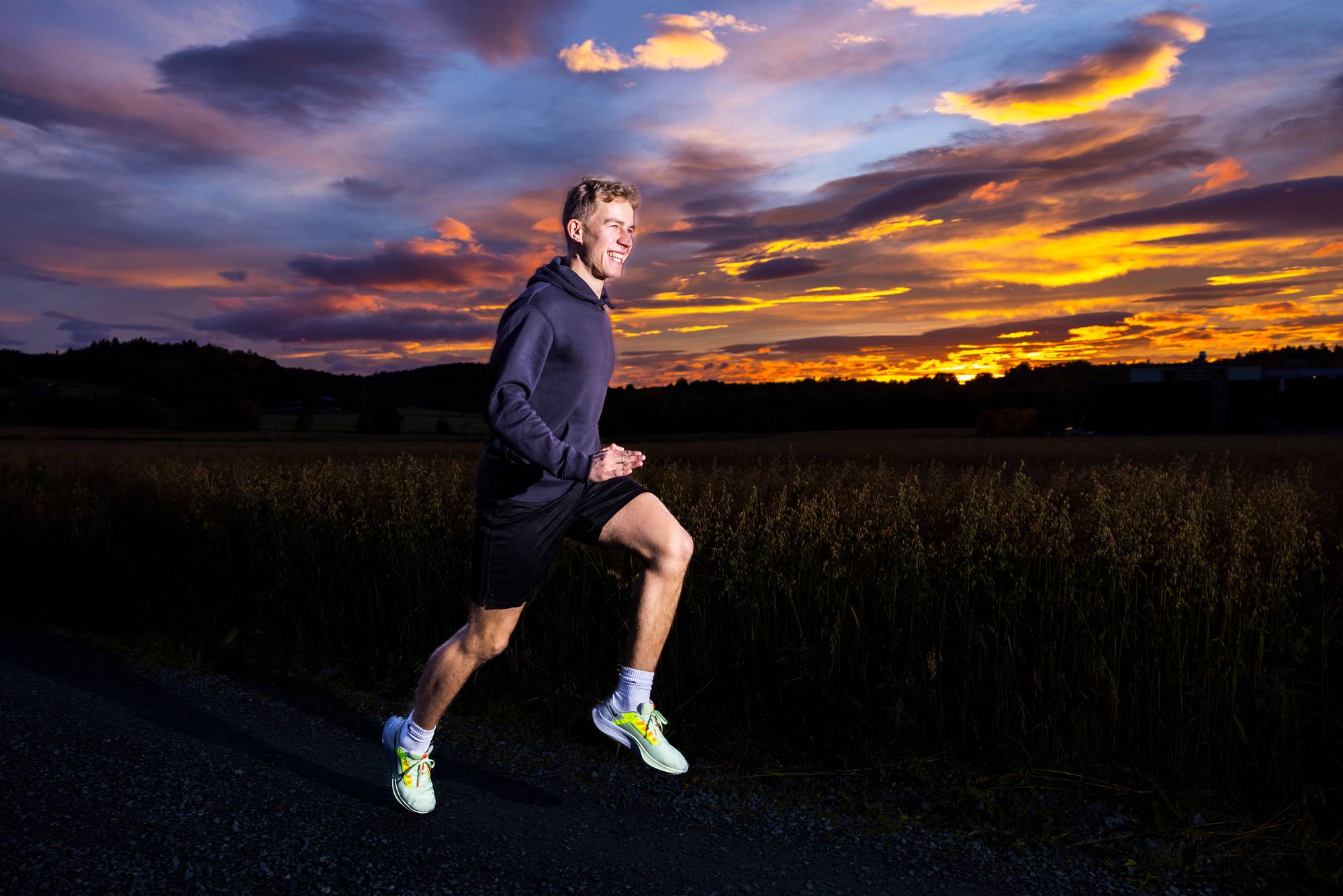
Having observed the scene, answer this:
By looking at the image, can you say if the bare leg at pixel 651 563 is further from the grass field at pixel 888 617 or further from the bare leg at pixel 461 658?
the grass field at pixel 888 617

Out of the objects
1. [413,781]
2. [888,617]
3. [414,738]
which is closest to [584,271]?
[414,738]

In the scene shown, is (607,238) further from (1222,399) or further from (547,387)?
(1222,399)

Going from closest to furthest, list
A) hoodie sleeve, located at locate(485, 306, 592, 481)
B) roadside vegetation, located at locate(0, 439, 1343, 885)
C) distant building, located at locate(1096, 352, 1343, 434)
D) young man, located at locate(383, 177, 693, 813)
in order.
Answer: hoodie sleeve, located at locate(485, 306, 592, 481), young man, located at locate(383, 177, 693, 813), roadside vegetation, located at locate(0, 439, 1343, 885), distant building, located at locate(1096, 352, 1343, 434)

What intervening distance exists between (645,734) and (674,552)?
0.77 m

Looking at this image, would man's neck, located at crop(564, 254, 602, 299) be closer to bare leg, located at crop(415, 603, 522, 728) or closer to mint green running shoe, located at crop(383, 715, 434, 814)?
bare leg, located at crop(415, 603, 522, 728)

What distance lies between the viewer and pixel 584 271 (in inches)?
150

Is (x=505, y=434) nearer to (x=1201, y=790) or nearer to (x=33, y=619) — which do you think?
(x=1201, y=790)

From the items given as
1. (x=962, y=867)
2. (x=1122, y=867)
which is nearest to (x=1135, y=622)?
(x=1122, y=867)

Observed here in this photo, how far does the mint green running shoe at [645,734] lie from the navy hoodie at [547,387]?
3.25ft

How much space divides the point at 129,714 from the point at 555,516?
3072 millimetres

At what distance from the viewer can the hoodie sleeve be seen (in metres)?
3.35

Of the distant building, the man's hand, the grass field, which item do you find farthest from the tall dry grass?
the distant building

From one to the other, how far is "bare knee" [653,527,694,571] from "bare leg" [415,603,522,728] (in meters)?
0.61

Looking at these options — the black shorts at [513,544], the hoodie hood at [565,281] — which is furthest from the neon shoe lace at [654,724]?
the hoodie hood at [565,281]
